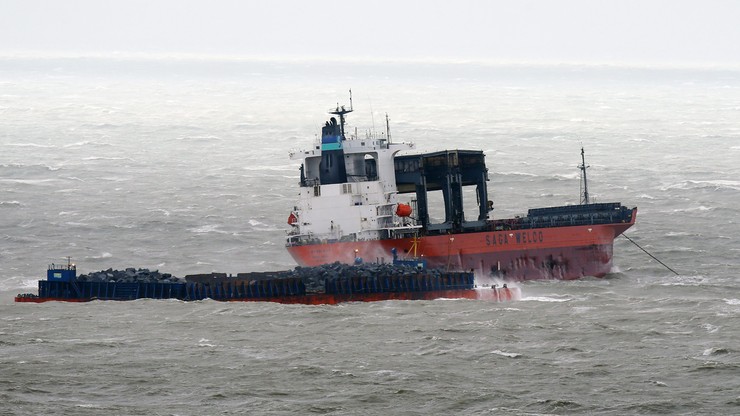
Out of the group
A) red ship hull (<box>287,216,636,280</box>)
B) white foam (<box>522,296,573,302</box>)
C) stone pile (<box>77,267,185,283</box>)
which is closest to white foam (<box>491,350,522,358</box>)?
white foam (<box>522,296,573,302</box>)

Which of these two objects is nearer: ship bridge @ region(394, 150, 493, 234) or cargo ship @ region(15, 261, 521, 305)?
cargo ship @ region(15, 261, 521, 305)

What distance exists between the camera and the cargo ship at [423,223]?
9538 cm

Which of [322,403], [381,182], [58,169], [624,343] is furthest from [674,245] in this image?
[58,169]

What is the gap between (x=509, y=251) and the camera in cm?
9600

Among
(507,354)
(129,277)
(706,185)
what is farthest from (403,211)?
(706,185)

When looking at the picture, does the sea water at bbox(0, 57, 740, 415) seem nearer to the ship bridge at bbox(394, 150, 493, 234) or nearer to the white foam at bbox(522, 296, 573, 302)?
the white foam at bbox(522, 296, 573, 302)

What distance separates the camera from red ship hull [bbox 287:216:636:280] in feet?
311

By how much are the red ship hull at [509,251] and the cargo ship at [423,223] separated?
7 cm

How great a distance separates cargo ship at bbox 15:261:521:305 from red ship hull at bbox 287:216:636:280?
11.9 meters

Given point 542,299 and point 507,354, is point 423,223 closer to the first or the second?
point 542,299

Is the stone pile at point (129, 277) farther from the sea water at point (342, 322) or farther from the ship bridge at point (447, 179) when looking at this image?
the ship bridge at point (447, 179)

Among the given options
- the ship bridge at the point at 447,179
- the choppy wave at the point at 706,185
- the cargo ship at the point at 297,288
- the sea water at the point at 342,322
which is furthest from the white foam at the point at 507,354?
the choppy wave at the point at 706,185

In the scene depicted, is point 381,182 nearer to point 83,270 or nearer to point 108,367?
point 83,270

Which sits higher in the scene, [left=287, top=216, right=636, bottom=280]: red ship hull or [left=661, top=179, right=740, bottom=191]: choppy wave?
[left=661, top=179, right=740, bottom=191]: choppy wave
